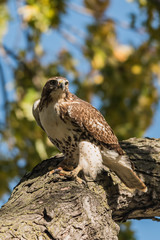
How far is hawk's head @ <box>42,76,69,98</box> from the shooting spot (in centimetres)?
476

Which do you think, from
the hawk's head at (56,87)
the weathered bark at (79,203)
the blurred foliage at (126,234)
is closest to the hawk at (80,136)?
the hawk's head at (56,87)

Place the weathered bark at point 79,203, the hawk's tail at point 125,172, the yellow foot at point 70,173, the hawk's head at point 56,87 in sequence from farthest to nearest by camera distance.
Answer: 1. the hawk's head at point 56,87
2. the hawk's tail at point 125,172
3. the yellow foot at point 70,173
4. the weathered bark at point 79,203

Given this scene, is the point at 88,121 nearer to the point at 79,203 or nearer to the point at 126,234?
Answer: the point at 79,203

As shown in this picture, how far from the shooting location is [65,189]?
3910 millimetres

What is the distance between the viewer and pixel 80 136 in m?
4.66

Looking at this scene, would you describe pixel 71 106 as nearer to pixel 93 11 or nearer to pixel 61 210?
pixel 61 210

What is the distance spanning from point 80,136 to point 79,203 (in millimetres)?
1168

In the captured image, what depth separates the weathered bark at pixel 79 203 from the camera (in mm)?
3332

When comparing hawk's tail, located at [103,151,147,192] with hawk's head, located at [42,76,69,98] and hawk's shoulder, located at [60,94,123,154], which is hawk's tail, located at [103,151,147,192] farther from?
hawk's head, located at [42,76,69,98]

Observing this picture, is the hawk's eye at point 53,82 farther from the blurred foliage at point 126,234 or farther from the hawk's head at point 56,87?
the blurred foliage at point 126,234

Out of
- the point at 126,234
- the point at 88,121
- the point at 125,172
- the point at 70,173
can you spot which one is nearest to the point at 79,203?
the point at 70,173

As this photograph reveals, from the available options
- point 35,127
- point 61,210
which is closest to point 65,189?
point 61,210

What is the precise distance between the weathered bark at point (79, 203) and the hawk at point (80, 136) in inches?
5.5

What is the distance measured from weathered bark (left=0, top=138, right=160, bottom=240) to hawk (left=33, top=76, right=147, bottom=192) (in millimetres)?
140
